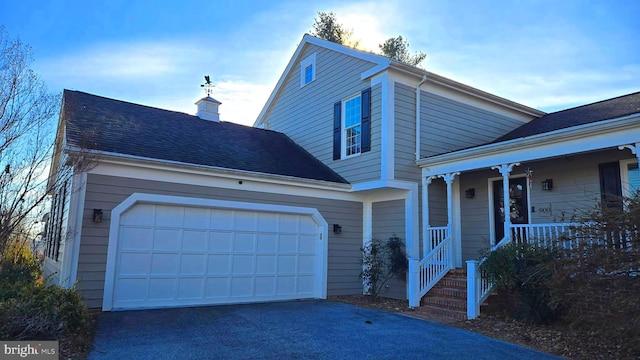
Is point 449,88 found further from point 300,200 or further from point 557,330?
point 557,330

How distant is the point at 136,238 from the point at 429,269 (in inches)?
236

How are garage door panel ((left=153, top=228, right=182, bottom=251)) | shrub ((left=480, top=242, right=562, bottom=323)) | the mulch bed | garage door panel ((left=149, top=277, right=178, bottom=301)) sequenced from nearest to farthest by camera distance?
the mulch bed
shrub ((left=480, top=242, right=562, bottom=323))
garage door panel ((left=149, top=277, right=178, bottom=301))
garage door panel ((left=153, top=228, right=182, bottom=251))

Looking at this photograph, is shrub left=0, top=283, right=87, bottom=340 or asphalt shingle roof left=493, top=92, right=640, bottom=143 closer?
shrub left=0, top=283, right=87, bottom=340

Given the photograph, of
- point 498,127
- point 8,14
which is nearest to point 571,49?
point 498,127

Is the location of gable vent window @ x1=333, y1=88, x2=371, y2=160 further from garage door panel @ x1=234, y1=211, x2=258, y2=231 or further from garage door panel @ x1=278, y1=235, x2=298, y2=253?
garage door panel @ x1=234, y1=211, x2=258, y2=231

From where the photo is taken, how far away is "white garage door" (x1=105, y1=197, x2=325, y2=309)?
7.75 m

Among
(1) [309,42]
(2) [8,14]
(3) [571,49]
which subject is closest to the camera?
(2) [8,14]

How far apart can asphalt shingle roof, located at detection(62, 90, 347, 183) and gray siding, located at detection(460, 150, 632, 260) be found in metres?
3.40

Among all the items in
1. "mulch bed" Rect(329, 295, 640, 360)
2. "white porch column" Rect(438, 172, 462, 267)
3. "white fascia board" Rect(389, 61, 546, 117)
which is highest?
"white fascia board" Rect(389, 61, 546, 117)

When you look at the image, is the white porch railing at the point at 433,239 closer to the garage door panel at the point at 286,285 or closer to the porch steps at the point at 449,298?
the porch steps at the point at 449,298

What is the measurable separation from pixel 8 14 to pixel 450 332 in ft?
28.8

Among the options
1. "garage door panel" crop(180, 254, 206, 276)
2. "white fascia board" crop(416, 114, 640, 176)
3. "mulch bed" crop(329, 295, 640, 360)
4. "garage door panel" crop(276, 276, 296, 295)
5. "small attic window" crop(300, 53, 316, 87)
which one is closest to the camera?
"mulch bed" crop(329, 295, 640, 360)

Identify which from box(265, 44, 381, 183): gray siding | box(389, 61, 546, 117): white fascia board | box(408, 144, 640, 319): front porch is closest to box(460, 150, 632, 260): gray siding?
box(408, 144, 640, 319): front porch

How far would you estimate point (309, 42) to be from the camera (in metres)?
13.0
